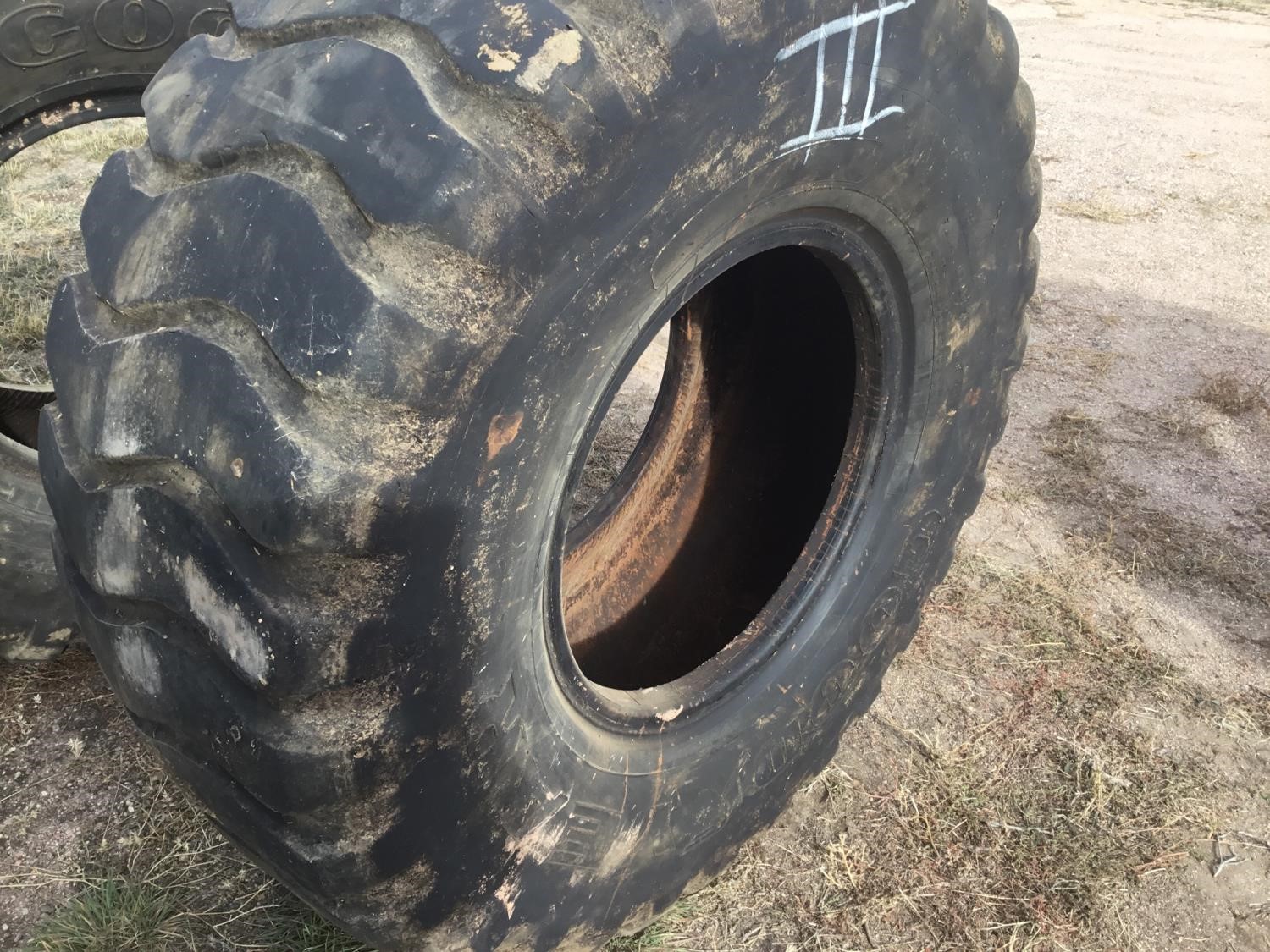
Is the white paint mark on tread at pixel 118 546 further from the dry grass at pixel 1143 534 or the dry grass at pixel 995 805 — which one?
the dry grass at pixel 1143 534

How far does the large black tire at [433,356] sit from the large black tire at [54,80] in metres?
1.37

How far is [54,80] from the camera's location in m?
2.79

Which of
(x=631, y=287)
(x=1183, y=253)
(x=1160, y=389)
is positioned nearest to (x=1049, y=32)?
(x=1183, y=253)

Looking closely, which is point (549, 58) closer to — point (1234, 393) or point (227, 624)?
point (227, 624)

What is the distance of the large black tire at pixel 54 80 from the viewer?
8.20ft

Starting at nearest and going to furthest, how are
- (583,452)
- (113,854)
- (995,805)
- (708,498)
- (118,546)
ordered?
(118,546)
(583,452)
(113,854)
(995,805)
(708,498)

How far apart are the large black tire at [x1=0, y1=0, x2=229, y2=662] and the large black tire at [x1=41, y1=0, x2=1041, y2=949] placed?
1.37 m

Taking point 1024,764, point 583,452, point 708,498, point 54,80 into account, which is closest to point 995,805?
point 1024,764

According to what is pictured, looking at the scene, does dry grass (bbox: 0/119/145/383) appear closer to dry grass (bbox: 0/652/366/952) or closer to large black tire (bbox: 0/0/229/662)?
large black tire (bbox: 0/0/229/662)

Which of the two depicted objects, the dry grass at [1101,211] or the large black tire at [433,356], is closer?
the large black tire at [433,356]

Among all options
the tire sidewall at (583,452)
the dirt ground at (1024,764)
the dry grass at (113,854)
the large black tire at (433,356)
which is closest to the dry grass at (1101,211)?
the dirt ground at (1024,764)

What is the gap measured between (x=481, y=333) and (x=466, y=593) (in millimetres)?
303

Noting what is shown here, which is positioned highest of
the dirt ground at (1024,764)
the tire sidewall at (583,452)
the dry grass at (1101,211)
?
the tire sidewall at (583,452)

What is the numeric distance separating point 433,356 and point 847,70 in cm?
68
